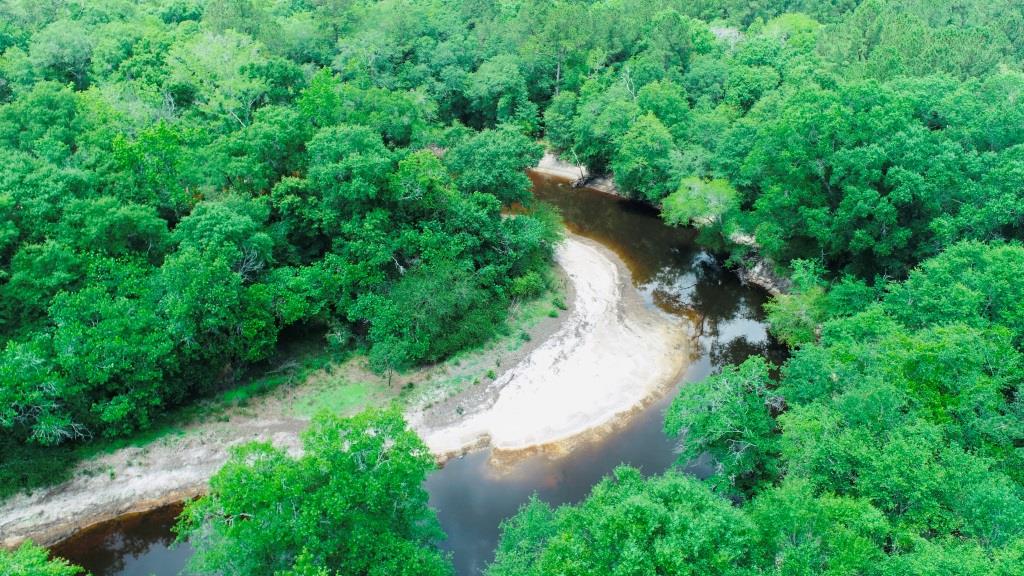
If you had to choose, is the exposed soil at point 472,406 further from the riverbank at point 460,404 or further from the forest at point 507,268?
the forest at point 507,268

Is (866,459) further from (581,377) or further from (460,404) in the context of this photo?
(460,404)

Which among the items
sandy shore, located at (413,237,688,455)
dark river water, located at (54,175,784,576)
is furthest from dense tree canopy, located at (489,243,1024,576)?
sandy shore, located at (413,237,688,455)

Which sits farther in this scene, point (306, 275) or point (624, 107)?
point (624, 107)

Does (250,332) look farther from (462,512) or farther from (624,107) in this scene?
(624,107)

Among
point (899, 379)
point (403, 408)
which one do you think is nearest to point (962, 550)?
point (899, 379)

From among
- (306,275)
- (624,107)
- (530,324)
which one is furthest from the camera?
(624,107)

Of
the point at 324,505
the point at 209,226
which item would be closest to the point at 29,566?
the point at 324,505

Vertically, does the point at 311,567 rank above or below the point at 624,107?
below
